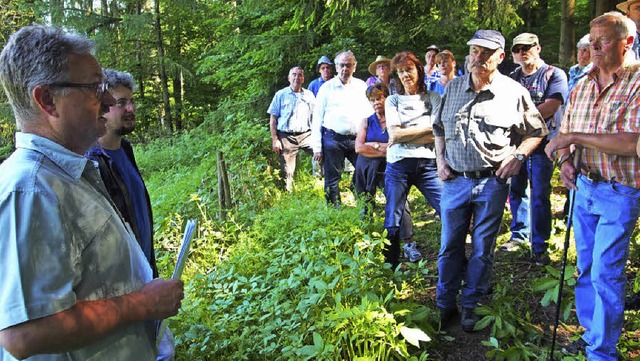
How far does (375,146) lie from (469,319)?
2151 mm

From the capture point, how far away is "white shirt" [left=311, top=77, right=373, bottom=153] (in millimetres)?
6262

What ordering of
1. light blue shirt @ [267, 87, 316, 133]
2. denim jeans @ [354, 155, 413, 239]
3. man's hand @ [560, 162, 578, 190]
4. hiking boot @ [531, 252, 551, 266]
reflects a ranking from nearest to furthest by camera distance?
man's hand @ [560, 162, 578, 190] → hiking boot @ [531, 252, 551, 266] → denim jeans @ [354, 155, 413, 239] → light blue shirt @ [267, 87, 316, 133]

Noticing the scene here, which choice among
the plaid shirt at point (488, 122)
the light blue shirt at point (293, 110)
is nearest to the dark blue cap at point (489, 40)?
the plaid shirt at point (488, 122)

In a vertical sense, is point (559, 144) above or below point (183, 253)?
above

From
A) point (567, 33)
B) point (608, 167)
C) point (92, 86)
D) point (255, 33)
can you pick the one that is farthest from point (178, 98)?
point (92, 86)

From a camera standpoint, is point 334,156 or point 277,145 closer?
point 334,156

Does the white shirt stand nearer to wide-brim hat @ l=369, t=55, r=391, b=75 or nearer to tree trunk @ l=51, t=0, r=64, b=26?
wide-brim hat @ l=369, t=55, r=391, b=75

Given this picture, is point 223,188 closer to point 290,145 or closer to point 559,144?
point 290,145

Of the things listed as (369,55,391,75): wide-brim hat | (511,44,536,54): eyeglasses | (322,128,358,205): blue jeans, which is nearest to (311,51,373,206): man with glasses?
(322,128,358,205): blue jeans

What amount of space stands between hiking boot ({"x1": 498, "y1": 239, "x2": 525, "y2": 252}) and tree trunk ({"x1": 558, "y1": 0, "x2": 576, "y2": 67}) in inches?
224

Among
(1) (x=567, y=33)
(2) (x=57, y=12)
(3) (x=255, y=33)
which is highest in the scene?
(2) (x=57, y=12)

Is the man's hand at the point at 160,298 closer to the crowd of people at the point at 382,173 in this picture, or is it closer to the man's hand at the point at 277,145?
the crowd of people at the point at 382,173

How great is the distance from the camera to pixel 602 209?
2949 mm

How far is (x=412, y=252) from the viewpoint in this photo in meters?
5.07
